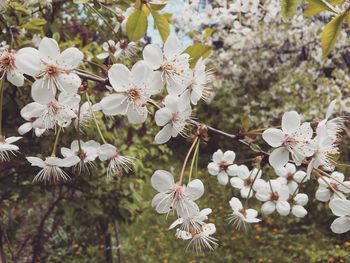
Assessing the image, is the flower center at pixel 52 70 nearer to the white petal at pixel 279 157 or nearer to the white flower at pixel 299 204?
the white petal at pixel 279 157

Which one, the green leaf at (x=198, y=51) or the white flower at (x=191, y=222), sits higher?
the green leaf at (x=198, y=51)

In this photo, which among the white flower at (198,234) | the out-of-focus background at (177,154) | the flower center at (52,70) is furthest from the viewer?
the out-of-focus background at (177,154)

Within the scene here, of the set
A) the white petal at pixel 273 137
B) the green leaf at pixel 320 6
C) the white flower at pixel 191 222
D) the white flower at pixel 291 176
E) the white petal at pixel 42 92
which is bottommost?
the white flower at pixel 291 176

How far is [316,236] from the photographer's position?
4113 millimetres

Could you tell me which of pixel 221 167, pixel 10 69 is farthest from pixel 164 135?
pixel 221 167

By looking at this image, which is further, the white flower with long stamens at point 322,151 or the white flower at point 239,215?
the white flower at point 239,215

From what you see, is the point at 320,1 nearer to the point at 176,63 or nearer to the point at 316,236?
the point at 176,63

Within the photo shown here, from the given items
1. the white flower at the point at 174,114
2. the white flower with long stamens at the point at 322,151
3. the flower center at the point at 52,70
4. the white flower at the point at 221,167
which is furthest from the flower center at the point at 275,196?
the flower center at the point at 52,70

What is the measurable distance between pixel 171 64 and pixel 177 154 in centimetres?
690

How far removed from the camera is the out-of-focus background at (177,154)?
2188mm

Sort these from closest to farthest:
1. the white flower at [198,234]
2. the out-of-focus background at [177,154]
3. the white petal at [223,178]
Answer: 1. the white flower at [198,234]
2. the white petal at [223,178]
3. the out-of-focus background at [177,154]

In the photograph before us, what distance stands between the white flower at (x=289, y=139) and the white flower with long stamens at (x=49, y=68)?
0.35 metres

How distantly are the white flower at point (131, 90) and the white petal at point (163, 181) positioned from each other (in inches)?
5.1

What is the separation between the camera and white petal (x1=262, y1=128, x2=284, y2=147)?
86 cm
